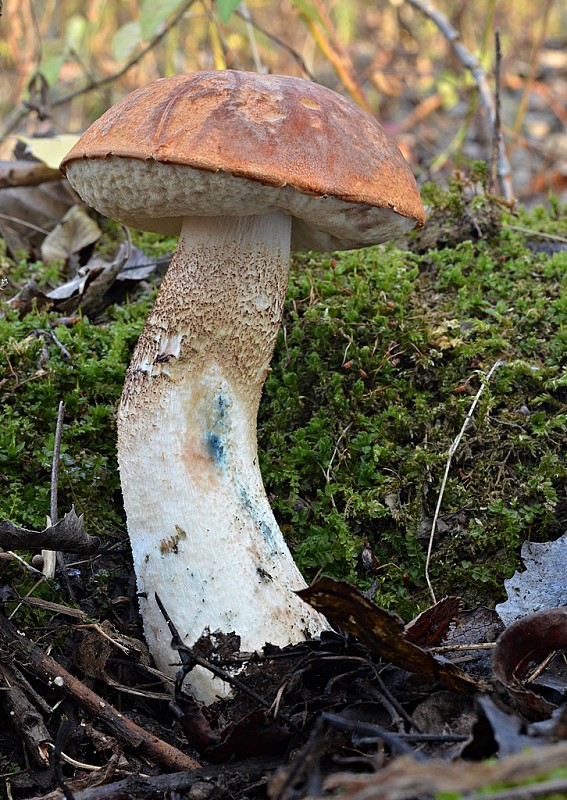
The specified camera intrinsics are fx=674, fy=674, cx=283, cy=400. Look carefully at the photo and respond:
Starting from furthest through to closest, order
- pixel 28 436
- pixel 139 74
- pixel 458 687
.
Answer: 1. pixel 139 74
2. pixel 28 436
3. pixel 458 687

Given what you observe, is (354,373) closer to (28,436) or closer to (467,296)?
(467,296)

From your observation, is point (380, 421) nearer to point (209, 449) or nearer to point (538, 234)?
point (209, 449)

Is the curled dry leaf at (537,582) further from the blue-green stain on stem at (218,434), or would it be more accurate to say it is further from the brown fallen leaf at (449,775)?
the brown fallen leaf at (449,775)

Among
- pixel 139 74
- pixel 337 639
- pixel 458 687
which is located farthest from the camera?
pixel 139 74

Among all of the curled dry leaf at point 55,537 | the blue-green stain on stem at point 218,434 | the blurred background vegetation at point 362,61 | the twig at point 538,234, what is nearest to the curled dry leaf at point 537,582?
the blue-green stain on stem at point 218,434

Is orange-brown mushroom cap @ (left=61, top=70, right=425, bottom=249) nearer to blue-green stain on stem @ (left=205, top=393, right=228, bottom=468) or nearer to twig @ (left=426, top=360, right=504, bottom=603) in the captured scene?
blue-green stain on stem @ (left=205, top=393, right=228, bottom=468)

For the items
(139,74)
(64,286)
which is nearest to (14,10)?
(139,74)

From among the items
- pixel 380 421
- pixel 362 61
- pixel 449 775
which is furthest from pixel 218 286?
pixel 362 61
